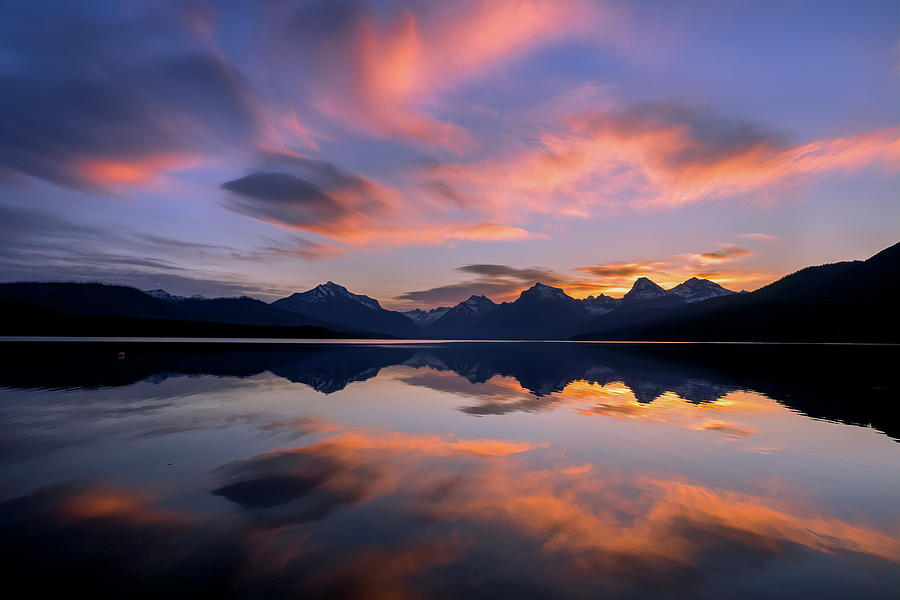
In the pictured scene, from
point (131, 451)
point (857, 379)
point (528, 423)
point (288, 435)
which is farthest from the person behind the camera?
point (857, 379)

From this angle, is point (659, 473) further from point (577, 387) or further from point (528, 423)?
point (577, 387)

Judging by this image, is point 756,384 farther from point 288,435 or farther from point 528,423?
point 288,435

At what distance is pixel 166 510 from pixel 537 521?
33.1 feet

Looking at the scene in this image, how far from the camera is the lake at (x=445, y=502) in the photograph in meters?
8.08

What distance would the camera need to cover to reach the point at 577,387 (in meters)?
39.1

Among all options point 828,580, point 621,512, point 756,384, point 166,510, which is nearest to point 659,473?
point 621,512

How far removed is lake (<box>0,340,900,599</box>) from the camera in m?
8.08

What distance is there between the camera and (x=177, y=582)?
766 cm

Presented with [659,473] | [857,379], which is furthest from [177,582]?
[857,379]

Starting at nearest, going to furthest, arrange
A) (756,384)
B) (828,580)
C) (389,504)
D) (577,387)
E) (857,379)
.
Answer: (828,580) < (389,504) < (577,387) < (756,384) < (857,379)

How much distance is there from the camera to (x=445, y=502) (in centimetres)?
1200

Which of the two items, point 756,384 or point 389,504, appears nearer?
point 389,504

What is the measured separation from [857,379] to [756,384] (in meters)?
13.4

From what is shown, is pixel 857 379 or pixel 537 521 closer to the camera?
pixel 537 521
